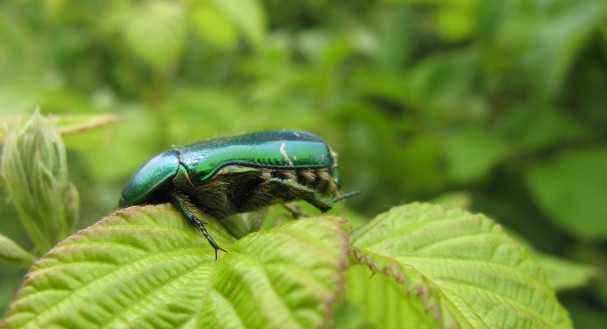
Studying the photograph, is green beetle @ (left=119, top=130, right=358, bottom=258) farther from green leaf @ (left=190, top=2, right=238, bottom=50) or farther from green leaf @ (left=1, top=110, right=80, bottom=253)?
green leaf @ (left=190, top=2, right=238, bottom=50)

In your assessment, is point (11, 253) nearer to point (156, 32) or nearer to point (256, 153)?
point (256, 153)

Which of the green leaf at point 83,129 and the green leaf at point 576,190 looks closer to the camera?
the green leaf at point 83,129

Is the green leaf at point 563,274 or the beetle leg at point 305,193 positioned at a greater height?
the beetle leg at point 305,193

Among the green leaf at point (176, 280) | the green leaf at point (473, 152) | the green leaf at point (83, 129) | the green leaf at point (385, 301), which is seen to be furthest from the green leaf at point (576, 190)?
the green leaf at point (176, 280)

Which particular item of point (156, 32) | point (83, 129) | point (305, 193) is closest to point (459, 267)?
point (305, 193)

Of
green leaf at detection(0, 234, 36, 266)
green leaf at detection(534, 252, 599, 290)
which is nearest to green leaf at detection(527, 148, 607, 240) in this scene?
green leaf at detection(534, 252, 599, 290)

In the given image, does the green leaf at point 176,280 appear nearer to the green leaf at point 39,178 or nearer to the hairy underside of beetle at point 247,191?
the hairy underside of beetle at point 247,191

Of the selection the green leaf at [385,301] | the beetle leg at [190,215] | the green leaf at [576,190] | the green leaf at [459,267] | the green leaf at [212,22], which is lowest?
the green leaf at [576,190]
